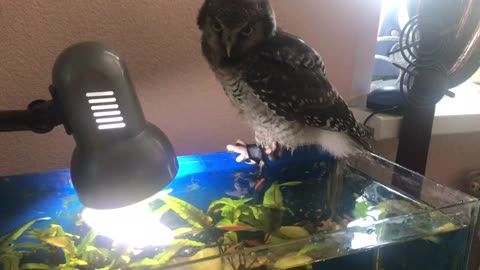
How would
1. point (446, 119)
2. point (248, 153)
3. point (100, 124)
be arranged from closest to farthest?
1. point (100, 124)
2. point (248, 153)
3. point (446, 119)

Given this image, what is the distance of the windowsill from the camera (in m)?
1.01

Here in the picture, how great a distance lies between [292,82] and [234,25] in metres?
0.14

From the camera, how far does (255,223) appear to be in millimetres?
631

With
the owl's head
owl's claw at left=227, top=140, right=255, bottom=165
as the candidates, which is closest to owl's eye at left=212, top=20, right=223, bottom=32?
the owl's head

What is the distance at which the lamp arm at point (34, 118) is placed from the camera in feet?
1.27

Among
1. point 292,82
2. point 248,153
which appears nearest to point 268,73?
point 292,82

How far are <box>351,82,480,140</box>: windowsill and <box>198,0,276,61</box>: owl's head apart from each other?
0.42 m

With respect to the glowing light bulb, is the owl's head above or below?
above

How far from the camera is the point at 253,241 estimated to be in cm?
57

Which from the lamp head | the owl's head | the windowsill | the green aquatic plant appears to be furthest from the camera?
the windowsill

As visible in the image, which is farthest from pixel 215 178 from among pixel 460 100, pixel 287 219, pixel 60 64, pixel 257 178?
pixel 460 100

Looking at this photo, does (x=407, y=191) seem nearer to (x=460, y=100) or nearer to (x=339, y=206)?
(x=339, y=206)

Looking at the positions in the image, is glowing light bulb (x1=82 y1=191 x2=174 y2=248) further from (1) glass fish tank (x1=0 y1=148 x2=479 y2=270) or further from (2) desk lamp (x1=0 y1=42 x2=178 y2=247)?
(2) desk lamp (x1=0 y1=42 x2=178 y2=247)

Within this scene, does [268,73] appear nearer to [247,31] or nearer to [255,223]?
[247,31]
